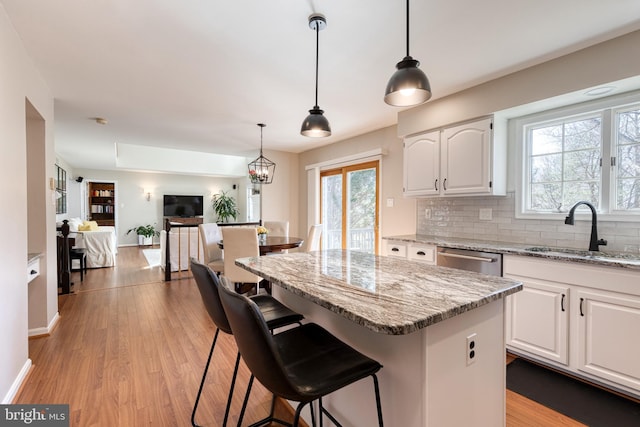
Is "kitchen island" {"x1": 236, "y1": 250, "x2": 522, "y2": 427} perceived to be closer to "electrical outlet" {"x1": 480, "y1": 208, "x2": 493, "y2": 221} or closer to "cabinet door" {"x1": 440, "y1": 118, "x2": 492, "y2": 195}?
"cabinet door" {"x1": 440, "y1": 118, "x2": 492, "y2": 195}

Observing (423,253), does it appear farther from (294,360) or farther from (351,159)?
(351,159)

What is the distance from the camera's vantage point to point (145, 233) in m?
9.09

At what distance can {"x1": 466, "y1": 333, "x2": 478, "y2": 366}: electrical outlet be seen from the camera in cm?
119

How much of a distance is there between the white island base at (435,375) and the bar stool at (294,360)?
0.10 metres

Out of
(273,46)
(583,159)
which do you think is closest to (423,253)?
(583,159)

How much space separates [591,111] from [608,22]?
751mm

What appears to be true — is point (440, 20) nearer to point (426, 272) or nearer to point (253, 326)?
point (426, 272)

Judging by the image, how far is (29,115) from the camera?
269cm

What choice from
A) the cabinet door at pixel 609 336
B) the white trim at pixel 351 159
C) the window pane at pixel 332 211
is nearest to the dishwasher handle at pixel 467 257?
the cabinet door at pixel 609 336

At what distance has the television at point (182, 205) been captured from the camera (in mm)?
9570

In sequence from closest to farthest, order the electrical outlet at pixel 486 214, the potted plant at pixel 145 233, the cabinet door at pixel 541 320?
the cabinet door at pixel 541 320 → the electrical outlet at pixel 486 214 → the potted plant at pixel 145 233

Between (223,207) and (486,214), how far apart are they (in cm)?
854

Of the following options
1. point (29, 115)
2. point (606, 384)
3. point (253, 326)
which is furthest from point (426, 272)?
point (29, 115)

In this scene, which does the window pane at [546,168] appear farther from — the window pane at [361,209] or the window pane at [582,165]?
the window pane at [361,209]
